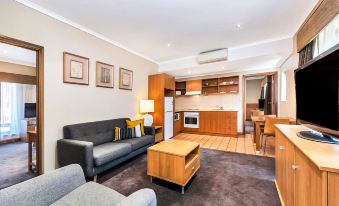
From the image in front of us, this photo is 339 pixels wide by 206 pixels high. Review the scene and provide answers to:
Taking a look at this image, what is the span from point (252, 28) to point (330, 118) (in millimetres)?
2252

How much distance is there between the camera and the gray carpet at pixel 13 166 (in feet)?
7.16

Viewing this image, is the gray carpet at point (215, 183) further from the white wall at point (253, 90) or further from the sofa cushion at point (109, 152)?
the white wall at point (253, 90)

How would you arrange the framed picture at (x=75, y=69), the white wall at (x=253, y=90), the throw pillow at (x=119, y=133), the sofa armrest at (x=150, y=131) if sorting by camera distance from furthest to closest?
the white wall at (x=253, y=90), the sofa armrest at (x=150, y=131), the throw pillow at (x=119, y=133), the framed picture at (x=75, y=69)

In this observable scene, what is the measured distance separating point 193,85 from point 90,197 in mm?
5201

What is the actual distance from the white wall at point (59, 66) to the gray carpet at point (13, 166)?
47 centimetres

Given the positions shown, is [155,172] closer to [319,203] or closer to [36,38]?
[319,203]

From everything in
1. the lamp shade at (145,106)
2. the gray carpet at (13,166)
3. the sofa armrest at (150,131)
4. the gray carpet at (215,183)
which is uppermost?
the lamp shade at (145,106)

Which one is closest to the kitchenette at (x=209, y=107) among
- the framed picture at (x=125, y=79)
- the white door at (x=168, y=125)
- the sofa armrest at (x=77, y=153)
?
the white door at (x=168, y=125)

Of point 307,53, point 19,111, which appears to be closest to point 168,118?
point 307,53

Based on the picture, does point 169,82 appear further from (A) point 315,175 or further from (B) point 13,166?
(A) point 315,175

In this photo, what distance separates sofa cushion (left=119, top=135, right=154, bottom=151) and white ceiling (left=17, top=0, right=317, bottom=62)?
2.14 meters

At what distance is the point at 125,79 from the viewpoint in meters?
3.63

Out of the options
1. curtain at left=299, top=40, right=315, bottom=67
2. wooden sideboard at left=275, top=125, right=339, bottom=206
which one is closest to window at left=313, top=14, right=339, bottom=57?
curtain at left=299, top=40, right=315, bottom=67

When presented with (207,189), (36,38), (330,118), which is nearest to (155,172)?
(207,189)
